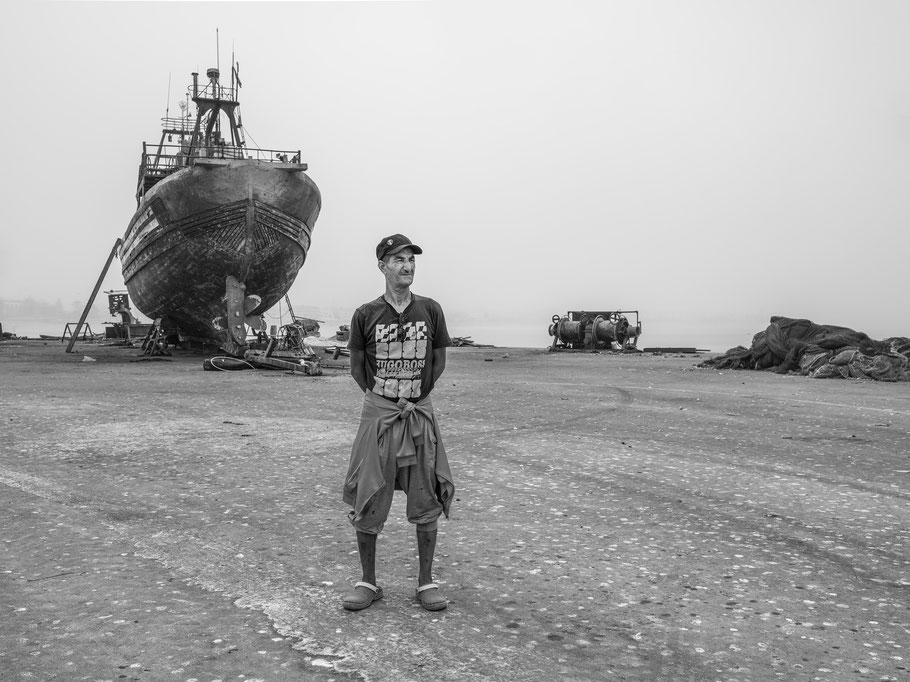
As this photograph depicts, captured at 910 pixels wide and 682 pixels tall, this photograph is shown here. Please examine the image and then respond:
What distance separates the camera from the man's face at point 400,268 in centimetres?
Result: 367

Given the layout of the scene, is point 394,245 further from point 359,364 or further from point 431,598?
point 431,598

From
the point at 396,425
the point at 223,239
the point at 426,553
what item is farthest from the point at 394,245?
the point at 223,239

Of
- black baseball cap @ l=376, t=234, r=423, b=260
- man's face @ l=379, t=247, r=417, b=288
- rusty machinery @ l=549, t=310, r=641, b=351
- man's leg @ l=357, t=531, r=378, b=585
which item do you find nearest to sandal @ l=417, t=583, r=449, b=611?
man's leg @ l=357, t=531, r=378, b=585

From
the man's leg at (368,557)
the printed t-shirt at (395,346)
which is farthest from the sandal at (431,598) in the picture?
the printed t-shirt at (395,346)

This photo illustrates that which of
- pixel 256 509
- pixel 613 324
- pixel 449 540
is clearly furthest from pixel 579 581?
pixel 613 324

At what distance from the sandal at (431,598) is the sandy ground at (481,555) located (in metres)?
0.06

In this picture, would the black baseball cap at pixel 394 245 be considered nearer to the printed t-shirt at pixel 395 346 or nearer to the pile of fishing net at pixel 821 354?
the printed t-shirt at pixel 395 346

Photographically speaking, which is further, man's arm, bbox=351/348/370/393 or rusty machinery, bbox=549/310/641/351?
rusty machinery, bbox=549/310/641/351

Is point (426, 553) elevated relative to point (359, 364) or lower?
lower

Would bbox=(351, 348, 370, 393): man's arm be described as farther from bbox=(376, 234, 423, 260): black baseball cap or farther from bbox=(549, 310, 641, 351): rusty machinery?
bbox=(549, 310, 641, 351): rusty machinery

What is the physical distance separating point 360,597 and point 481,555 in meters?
1.02

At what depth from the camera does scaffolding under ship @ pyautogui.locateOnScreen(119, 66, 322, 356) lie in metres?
20.2

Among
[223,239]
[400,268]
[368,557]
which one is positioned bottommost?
[368,557]

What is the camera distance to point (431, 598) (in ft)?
11.5
